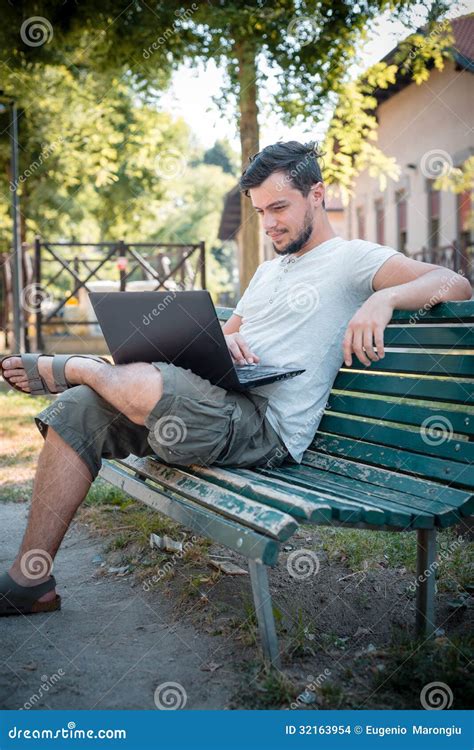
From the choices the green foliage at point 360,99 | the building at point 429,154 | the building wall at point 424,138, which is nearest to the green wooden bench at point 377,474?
the green foliage at point 360,99

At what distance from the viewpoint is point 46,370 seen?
11.3 feet

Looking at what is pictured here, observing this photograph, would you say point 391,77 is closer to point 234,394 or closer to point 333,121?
point 333,121

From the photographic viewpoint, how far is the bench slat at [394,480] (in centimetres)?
287

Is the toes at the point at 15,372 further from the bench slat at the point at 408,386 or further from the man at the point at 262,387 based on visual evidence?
the bench slat at the point at 408,386

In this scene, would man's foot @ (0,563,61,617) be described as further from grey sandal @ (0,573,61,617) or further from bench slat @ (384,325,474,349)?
bench slat @ (384,325,474,349)

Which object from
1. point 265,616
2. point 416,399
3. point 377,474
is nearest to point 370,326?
point 416,399

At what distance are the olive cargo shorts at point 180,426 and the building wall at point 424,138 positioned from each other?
14149 mm

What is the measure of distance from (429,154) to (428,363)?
16697mm

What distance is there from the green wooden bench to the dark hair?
717 mm

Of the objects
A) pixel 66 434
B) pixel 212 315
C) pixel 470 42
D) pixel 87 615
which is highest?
pixel 470 42

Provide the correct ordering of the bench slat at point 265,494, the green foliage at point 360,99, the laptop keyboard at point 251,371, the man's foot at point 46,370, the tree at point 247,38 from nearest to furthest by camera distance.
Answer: the bench slat at point 265,494, the laptop keyboard at point 251,371, the man's foot at point 46,370, the tree at point 247,38, the green foliage at point 360,99

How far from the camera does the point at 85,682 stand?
2838 mm

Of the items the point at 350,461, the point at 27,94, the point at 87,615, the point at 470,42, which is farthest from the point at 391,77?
the point at 470,42

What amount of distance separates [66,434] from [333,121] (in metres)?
6.67
